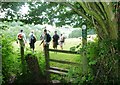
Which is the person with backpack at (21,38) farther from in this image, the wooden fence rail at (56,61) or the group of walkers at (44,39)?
the wooden fence rail at (56,61)

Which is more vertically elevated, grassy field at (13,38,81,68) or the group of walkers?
the group of walkers

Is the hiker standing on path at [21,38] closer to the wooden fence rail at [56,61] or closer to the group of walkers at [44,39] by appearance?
the group of walkers at [44,39]

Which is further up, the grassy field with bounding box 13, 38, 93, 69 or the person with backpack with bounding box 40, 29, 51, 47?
the person with backpack with bounding box 40, 29, 51, 47

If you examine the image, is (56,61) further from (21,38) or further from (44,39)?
(21,38)

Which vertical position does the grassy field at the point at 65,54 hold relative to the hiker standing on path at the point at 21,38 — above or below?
below

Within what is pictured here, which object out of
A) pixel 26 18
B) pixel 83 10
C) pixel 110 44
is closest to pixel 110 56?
pixel 110 44

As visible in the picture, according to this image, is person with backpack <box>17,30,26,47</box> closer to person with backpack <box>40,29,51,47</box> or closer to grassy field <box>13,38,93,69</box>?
grassy field <box>13,38,93,69</box>

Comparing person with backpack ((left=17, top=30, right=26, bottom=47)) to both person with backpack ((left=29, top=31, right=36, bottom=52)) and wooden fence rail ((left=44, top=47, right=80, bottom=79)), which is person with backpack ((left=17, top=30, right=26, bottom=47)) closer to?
person with backpack ((left=29, top=31, right=36, bottom=52))

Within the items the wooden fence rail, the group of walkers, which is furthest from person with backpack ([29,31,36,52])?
the wooden fence rail

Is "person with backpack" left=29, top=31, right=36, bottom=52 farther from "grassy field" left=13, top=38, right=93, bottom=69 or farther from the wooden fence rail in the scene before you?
the wooden fence rail

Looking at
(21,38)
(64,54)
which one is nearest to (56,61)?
(64,54)

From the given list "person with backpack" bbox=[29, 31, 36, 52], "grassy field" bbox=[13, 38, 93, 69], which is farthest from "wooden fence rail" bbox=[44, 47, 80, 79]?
"person with backpack" bbox=[29, 31, 36, 52]

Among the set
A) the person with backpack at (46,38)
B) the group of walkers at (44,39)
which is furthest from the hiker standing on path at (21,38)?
the person with backpack at (46,38)

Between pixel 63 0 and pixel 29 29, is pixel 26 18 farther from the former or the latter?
pixel 63 0
